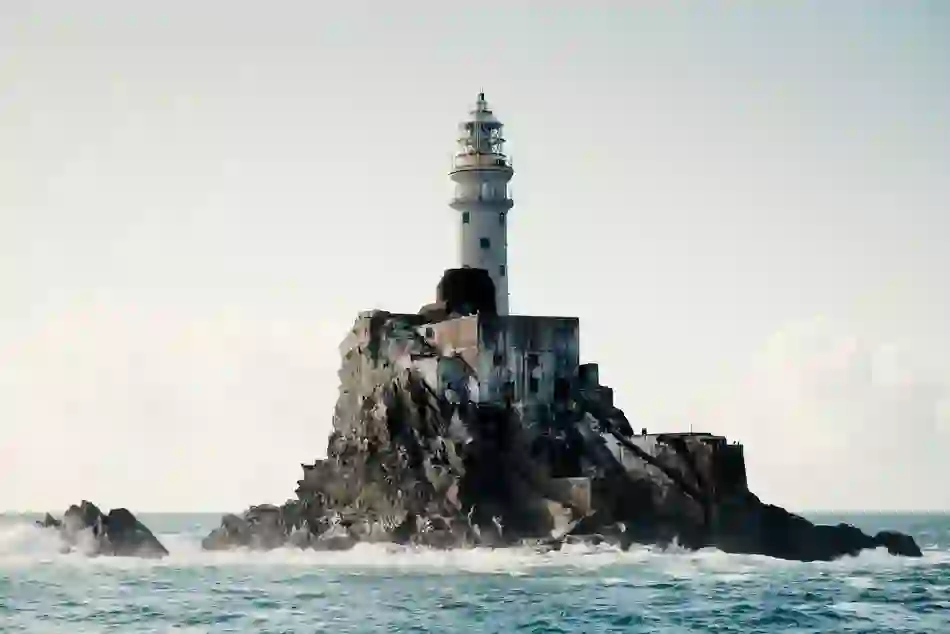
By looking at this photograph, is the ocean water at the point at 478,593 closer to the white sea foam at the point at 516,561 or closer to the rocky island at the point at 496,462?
the white sea foam at the point at 516,561

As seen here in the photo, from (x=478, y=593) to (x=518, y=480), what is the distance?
13468 millimetres

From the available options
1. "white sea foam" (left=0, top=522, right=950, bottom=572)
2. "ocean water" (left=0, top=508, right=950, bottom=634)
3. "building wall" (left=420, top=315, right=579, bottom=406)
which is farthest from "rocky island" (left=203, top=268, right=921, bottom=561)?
"ocean water" (left=0, top=508, right=950, bottom=634)

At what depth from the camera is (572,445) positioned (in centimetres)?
6750

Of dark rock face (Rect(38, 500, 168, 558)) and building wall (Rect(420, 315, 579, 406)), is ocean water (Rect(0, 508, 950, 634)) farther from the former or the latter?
building wall (Rect(420, 315, 579, 406))

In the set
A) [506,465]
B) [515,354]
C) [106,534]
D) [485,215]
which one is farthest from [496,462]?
[106,534]

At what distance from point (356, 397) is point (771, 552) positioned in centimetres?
1845

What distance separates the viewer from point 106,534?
7250 centimetres

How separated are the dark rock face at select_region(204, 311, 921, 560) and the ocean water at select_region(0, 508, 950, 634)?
132cm

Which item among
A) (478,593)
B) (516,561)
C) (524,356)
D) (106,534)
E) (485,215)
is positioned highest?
(485,215)

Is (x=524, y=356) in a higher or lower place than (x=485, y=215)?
lower

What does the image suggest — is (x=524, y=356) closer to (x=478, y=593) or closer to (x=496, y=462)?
(x=496, y=462)

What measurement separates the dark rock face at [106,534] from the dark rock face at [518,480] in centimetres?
589

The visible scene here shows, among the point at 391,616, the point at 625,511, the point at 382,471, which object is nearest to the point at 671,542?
the point at 625,511

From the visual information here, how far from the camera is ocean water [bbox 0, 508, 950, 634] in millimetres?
47188
